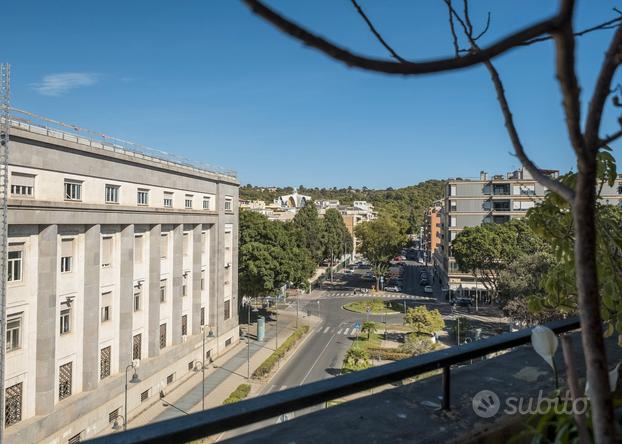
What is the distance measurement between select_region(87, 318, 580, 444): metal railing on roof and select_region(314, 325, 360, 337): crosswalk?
2868cm

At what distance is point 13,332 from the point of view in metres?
13.4

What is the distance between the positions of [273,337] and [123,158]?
1618 cm

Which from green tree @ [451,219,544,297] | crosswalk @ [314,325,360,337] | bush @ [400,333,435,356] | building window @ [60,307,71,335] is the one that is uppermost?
green tree @ [451,219,544,297]

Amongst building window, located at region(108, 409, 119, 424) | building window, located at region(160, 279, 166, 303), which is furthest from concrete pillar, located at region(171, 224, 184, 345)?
building window, located at region(108, 409, 119, 424)

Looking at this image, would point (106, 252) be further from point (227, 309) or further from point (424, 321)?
point (424, 321)

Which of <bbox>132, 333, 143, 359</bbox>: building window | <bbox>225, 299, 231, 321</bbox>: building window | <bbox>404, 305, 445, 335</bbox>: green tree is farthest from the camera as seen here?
<bbox>225, 299, 231, 321</bbox>: building window

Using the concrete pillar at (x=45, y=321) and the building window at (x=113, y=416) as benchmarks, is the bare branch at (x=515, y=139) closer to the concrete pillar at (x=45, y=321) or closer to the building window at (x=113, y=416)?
the concrete pillar at (x=45, y=321)

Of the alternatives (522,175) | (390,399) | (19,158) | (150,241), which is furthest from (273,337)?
(390,399)

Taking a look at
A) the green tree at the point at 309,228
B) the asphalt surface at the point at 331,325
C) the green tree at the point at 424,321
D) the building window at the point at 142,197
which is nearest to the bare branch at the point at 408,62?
the asphalt surface at the point at 331,325

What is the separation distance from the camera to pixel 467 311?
37062 mm

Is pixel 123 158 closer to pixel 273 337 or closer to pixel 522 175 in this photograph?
pixel 273 337

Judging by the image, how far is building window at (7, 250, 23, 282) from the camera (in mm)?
13180

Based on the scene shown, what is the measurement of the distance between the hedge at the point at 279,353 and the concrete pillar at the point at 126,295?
6.45 meters

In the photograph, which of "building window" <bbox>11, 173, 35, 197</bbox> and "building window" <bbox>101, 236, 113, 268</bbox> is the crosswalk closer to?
"building window" <bbox>101, 236, 113, 268</bbox>
